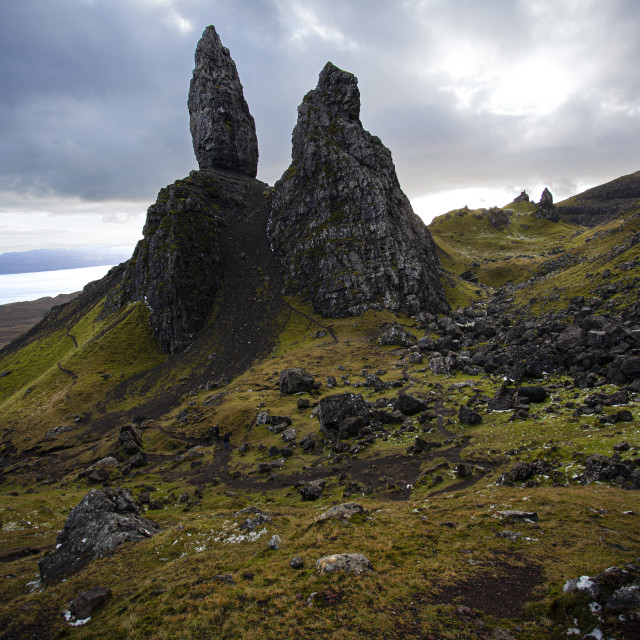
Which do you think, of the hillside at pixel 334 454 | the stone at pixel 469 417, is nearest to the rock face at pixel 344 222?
the hillside at pixel 334 454

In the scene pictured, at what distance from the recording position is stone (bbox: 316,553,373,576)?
60.3 feet

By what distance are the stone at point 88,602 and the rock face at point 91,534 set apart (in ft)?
19.3

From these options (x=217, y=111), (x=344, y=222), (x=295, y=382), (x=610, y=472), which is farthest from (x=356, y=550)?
(x=217, y=111)

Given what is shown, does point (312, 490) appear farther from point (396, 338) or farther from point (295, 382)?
point (396, 338)

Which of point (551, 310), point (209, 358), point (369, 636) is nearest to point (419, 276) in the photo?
point (551, 310)

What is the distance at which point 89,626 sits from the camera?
1772 cm

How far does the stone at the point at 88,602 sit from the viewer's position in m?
18.7

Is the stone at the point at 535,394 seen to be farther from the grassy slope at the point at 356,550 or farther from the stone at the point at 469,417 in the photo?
the stone at the point at 469,417

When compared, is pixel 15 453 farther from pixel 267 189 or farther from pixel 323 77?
pixel 323 77

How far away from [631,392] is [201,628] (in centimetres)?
4398

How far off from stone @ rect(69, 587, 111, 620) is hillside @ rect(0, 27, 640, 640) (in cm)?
13

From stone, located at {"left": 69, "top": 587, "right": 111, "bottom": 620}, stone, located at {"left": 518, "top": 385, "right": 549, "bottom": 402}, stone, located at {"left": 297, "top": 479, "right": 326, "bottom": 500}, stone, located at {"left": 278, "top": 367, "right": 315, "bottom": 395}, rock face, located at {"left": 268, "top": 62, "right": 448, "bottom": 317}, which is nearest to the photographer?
stone, located at {"left": 69, "top": 587, "right": 111, "bottom": 620}

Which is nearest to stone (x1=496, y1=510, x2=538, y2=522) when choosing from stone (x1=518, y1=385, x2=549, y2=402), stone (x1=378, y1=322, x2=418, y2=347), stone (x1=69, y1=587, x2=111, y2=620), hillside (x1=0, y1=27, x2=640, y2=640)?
hillside (x1=0, y1=27, x2=640, y2=640)

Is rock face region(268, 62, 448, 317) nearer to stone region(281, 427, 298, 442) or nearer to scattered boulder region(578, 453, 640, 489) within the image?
stone region(281, 427, 298, 442)
